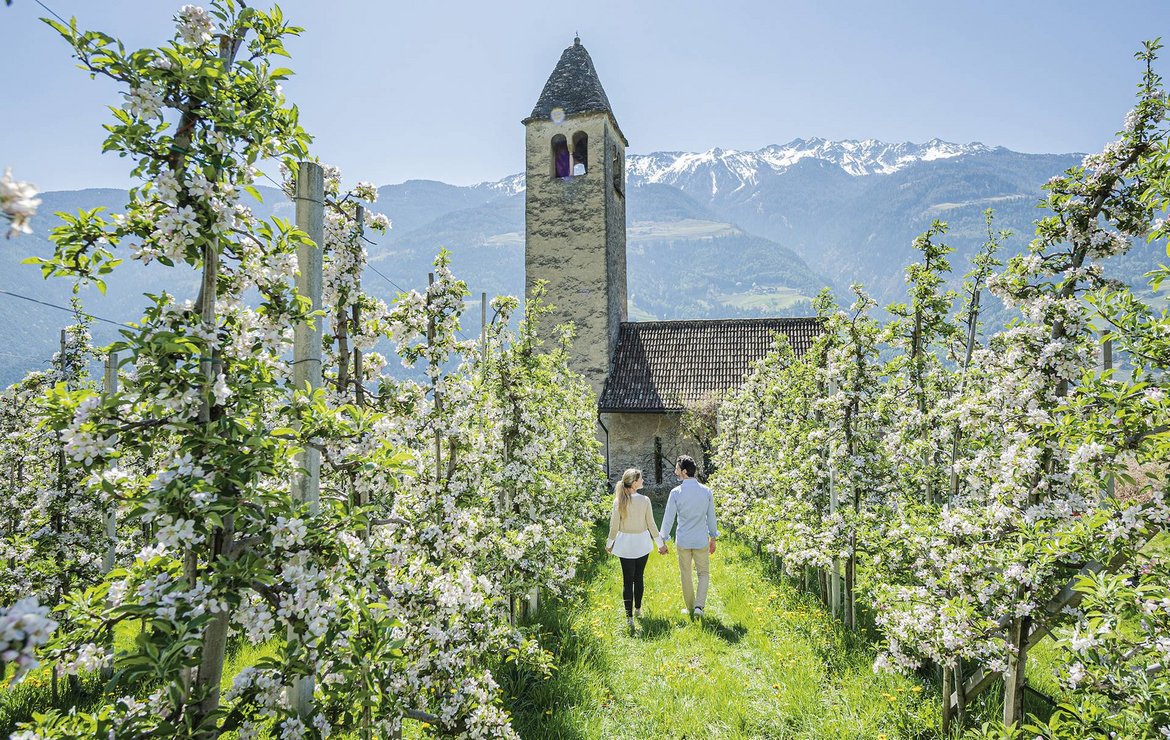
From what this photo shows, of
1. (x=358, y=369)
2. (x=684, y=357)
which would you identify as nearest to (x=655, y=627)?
(x=358, y=369)

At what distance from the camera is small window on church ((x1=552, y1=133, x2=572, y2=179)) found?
2436 cm

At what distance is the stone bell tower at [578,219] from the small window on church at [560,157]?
0.06m

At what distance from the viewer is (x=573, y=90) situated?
24.7 meters

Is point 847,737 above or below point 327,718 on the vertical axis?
below

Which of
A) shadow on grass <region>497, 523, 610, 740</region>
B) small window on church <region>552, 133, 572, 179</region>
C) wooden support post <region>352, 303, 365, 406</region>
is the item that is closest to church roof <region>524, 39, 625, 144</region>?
small window on church <region>552, 133, 572, 179</region>

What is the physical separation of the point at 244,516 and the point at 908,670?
561 centimetres

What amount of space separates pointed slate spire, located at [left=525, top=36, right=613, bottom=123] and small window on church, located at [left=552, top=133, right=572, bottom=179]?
950mm

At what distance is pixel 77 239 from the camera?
7.32 ft

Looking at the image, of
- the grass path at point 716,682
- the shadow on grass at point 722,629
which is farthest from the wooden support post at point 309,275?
the shadow on grass at point 722,629

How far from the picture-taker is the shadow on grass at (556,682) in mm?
5105

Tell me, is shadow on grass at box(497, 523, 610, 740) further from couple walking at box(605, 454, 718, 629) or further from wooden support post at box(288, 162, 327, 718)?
wooden support post at box(288, 162, 327, 718)

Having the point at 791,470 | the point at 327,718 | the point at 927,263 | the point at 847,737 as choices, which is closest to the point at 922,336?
the point at 927,263

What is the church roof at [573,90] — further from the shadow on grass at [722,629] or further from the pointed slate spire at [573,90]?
the shadow on grass at [722,629]

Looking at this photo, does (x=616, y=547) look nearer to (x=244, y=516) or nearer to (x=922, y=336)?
(x=922, y=336)
